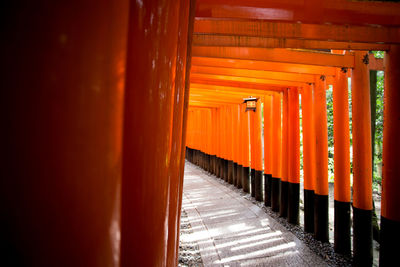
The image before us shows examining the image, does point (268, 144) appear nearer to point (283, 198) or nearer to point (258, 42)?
point (283, 198)

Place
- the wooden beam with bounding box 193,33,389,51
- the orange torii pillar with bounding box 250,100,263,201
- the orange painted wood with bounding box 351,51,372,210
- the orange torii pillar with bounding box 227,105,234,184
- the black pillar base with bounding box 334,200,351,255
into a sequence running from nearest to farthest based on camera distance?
the wooden beam with bounding box 193,33,389,51, the orange painted wood with bounding box 351,51,372,210, the black pillar base with bounding box 334,200,351,255, the orange torii pillar with bounding box 250,100,263,201, the orange torii pillar with bounding box 227,105,234,184

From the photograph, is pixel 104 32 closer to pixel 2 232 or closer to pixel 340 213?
pixel 2 232

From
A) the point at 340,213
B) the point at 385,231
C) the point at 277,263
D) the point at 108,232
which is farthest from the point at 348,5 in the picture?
the point at 277,263

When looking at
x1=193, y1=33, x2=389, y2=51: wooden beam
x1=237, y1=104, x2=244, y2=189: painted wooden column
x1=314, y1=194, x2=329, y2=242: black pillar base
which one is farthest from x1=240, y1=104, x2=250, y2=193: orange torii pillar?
x1=193, y1=33, x2=389, y2=51: wooden beam

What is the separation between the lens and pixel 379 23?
3.79 m

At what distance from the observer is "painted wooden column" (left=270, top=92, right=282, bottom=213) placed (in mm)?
9250

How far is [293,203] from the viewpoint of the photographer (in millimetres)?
8164

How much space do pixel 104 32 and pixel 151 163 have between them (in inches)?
17.2

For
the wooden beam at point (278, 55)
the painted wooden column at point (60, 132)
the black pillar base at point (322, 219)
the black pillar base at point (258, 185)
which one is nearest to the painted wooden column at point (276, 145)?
the black pillar base at point (258, 185)

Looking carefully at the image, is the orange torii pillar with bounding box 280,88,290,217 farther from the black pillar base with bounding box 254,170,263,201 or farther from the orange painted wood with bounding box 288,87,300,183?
the black pillar base with bounding box 254,170,263,201

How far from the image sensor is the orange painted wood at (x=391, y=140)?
430cm

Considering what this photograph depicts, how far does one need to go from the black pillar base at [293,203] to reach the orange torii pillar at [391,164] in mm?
3463

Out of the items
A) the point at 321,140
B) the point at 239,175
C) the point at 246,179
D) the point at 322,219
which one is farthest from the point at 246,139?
the point at 322,219

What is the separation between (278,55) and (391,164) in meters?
3.07
